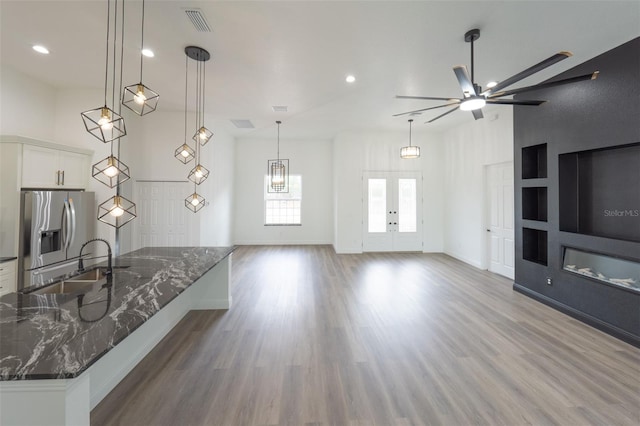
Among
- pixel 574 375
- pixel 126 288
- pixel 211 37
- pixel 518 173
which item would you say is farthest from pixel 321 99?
pixel 574 375

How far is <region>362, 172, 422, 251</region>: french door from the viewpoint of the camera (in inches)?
307

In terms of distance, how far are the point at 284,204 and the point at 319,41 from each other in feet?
20.3

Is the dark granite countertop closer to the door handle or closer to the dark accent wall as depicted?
the door handle

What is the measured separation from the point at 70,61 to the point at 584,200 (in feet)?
24.5

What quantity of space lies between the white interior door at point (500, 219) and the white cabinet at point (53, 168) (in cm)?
775

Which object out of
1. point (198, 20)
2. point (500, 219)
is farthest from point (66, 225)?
point (500, 219)

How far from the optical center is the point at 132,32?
306cm

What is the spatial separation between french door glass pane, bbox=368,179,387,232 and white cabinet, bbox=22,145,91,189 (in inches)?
251

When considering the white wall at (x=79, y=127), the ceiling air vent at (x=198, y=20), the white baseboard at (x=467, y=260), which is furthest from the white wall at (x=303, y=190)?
the ceiling air vent at (x=198, y=20)

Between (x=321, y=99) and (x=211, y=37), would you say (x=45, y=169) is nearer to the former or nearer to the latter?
(x=211, y=37)

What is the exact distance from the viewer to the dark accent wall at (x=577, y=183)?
3023 mm

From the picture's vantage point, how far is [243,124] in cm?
684

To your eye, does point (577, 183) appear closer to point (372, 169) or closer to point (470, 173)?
point (470, 173)

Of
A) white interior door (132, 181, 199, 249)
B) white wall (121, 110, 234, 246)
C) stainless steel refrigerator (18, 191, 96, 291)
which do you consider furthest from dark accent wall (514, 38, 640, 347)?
stainless steel refrigerator (18, 191, 96, 291)
